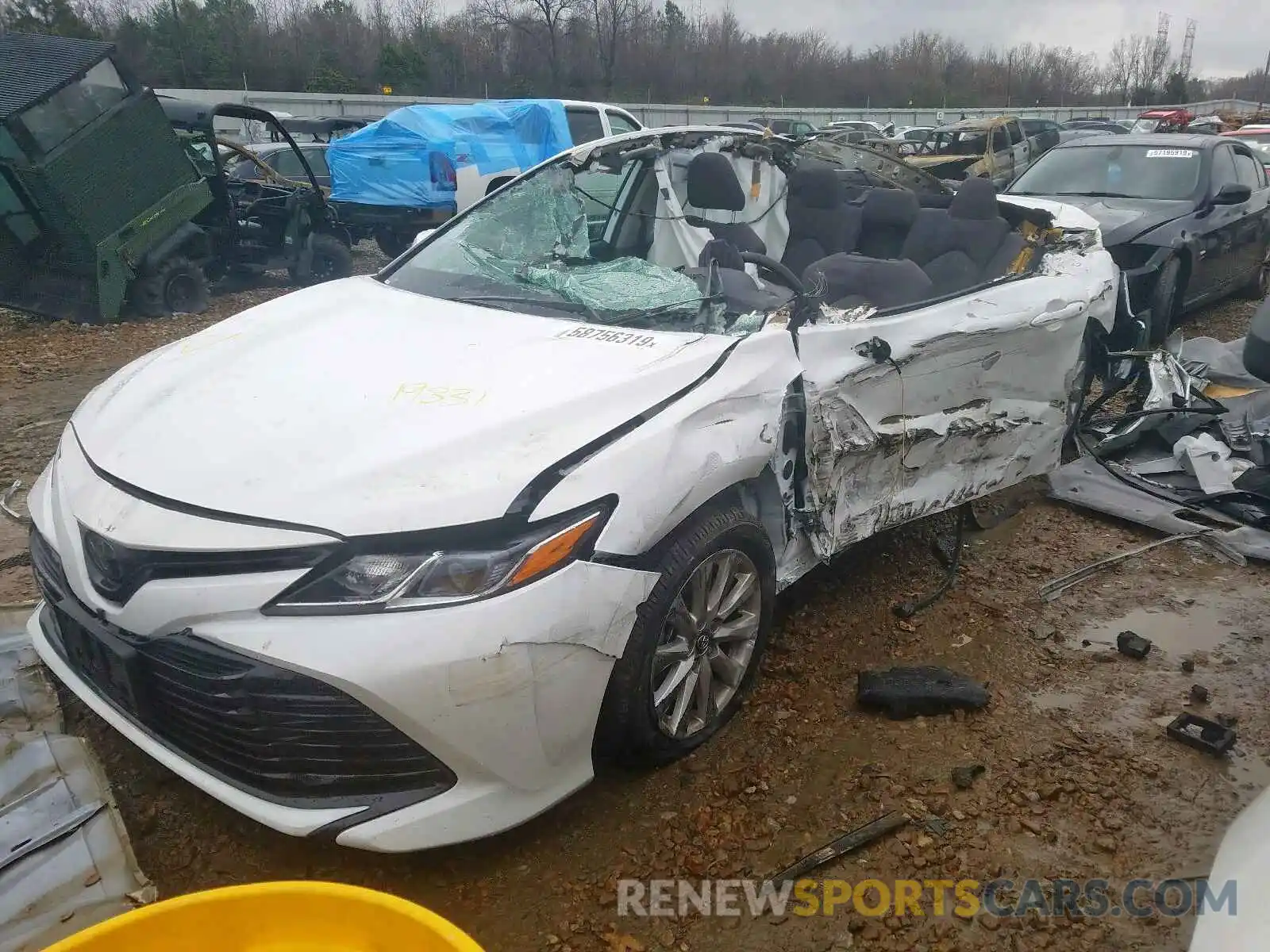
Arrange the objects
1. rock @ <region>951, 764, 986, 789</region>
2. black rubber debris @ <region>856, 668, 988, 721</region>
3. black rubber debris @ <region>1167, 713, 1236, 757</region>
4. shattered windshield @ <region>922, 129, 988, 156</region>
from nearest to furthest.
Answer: rock @ <region>951, 764, 986, 789</region> < black rubber debris @ <region>1167, 713, 1236, 757</region> < black rubber debris @ <region>856, 668, 988, 721</region> < shattered windshield @ <region>922, 129, 988, 156</region>

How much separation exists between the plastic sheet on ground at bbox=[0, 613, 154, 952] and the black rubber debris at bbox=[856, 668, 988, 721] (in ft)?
6.68

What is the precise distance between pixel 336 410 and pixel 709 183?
7.21 feet


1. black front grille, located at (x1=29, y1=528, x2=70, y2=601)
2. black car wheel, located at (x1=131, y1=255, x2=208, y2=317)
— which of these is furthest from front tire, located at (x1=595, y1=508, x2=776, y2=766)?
black car wheel, located at (x1=131, y1=255, x2=208, y2=317)

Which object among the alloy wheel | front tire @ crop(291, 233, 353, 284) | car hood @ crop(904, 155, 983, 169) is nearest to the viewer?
the alloy wheel

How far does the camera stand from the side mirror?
23.2 feet

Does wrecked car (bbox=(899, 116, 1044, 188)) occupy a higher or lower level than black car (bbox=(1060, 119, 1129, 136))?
lower

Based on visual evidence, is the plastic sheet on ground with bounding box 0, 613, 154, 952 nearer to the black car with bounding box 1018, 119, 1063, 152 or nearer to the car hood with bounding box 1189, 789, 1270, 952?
the car hood with bounding box 1189, 789, 1270, 952

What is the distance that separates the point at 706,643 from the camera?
2.53 meters

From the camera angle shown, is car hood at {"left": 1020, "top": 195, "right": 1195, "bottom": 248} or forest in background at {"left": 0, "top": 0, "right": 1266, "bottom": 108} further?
forest in background at {"left": 0, "top": 0, "right": 1266, "bottom": 108}

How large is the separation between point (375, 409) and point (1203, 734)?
8.32 feet

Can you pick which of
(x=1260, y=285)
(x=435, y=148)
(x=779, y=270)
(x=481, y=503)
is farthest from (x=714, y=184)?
(x=435, y=148)

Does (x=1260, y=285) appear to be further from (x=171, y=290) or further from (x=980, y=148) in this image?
(x=171, y=290)

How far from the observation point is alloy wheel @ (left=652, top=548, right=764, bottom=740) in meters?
2.39

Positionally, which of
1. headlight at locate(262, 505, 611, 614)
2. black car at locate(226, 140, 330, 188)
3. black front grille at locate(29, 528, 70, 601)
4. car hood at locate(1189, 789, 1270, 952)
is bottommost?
car hood at locate(1189, 789, 1270, 952)
